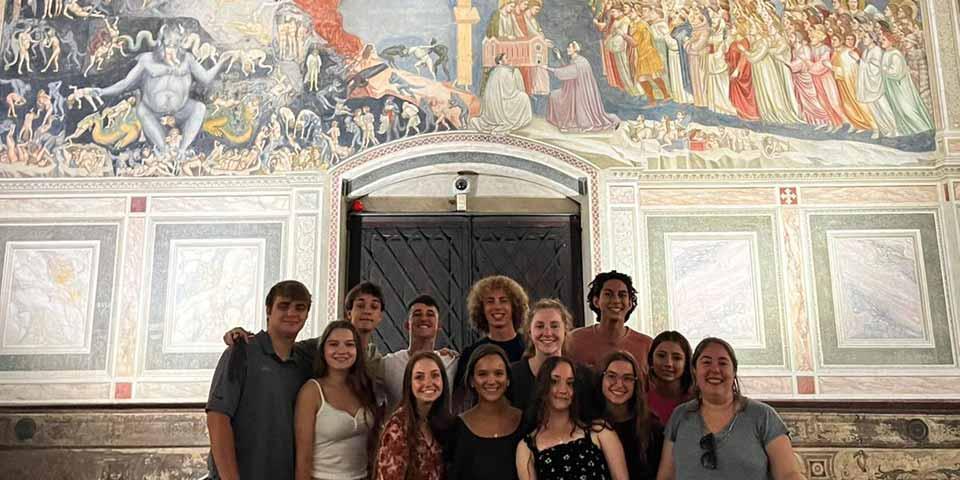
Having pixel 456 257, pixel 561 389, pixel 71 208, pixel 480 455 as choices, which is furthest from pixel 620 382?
pixel 71 208

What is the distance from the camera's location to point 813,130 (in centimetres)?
949

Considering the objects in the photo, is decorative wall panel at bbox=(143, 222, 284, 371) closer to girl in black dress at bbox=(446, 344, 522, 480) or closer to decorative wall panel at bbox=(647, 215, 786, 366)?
decorative wall panel at bbox=(647, 215, 786, 366)

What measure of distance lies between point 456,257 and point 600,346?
4.61 metres

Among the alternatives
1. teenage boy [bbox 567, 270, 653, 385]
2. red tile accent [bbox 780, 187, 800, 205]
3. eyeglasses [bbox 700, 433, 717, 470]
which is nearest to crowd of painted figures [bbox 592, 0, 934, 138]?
red tile accent [bbox 780, 187, 800, 205]

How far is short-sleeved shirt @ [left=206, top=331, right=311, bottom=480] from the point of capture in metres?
4.09

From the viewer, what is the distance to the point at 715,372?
3.94 meters

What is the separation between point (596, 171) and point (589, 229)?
24.8 inches

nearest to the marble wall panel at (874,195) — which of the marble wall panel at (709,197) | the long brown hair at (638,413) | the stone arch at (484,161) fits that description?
the marble wall panel at (709,197)

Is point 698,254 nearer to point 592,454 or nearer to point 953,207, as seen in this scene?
point 953,207

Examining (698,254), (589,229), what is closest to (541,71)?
(589,229)

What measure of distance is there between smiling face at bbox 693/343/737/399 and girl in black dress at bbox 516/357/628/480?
0.48 metres

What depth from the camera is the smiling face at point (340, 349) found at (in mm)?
4266

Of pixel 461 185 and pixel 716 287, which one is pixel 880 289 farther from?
pixel 461 185

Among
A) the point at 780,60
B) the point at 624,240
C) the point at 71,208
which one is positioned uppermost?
the point at 780,60
